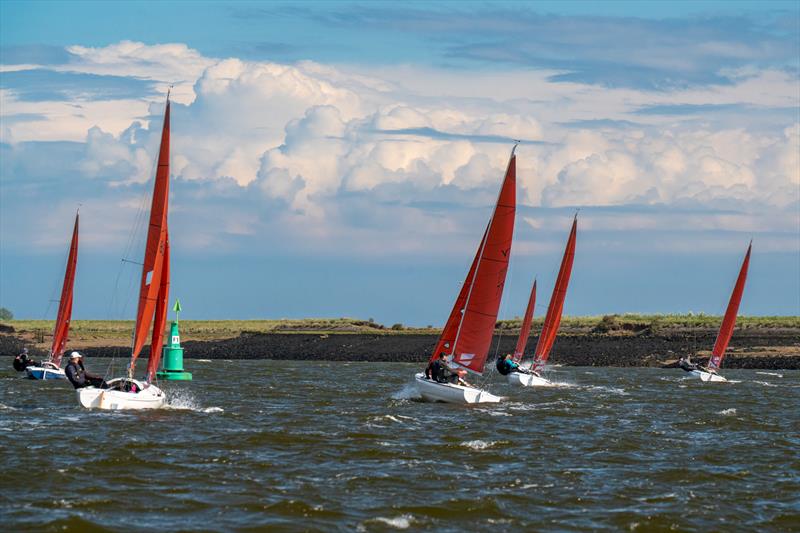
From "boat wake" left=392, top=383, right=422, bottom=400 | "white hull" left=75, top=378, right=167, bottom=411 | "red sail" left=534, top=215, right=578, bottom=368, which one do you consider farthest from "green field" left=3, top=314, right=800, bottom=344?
"white hull" left=75, top=378, right=167, bottom=411

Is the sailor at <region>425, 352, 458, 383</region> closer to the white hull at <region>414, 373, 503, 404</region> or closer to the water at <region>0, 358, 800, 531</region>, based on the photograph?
the white hull at <region>414, 373, 503, 404</region>

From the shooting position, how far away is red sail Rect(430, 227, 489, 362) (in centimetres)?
5094

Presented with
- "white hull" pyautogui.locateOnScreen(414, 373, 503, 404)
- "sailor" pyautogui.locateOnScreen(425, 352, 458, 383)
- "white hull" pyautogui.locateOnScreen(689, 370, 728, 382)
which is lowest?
"white hull" pyautogui.locateOnScreen(414, 373, 503, 404)

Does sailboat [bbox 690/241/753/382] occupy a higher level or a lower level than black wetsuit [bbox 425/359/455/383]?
higher

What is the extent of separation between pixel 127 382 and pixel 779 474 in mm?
22416

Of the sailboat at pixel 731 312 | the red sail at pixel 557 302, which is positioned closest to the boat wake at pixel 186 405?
the red sail at pixel 557 302

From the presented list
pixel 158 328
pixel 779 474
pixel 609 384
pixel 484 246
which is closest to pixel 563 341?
pixel 609 384

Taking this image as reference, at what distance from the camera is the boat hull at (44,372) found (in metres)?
62.0

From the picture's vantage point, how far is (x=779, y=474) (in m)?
32.5

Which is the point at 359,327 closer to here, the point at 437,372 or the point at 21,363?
the point at 21,363

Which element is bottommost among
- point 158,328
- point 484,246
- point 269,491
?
point 269,491

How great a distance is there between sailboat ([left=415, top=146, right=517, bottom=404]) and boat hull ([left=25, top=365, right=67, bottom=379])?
74.9 feet

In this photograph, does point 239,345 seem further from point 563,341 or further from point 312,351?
point 563,341

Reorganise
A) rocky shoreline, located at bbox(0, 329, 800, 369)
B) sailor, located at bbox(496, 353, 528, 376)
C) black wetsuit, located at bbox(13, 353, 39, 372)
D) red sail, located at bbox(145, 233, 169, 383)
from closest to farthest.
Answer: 1. red sail, located at bbox(145, 233, 169, 383)
2. black wetsuit, located at bbox(13, 353, 39, 372)
3. sailor, located at bbox(496, 353, 528, 376)
4. rocky shoreline, located at bbox(0, 329, 800, 369)
